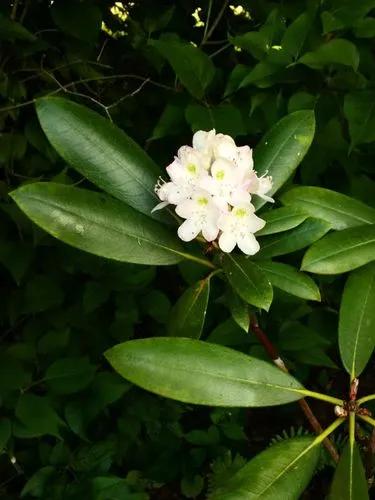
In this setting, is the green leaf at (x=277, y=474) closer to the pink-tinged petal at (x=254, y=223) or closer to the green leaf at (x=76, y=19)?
the pink-tinged petal at (x=254, y=223)

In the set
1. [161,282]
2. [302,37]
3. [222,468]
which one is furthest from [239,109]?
[222,468]

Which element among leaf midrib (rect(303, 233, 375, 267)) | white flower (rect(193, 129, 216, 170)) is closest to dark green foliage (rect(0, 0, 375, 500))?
leaf midrib (rect(303, 233, 375, 267))

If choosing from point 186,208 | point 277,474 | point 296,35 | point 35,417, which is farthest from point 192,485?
point 296,35

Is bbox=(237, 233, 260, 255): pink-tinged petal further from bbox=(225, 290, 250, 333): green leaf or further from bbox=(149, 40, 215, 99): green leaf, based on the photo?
bbox=(149, 40, 215, 99): green leaf

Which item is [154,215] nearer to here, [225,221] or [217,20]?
[225,221]

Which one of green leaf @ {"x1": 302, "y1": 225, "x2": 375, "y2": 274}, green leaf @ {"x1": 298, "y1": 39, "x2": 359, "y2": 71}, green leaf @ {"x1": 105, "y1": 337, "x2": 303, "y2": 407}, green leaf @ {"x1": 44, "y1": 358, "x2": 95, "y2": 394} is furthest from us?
green leaf @ {"x1": 44, "y1": 358, "x2": 95, "y2": 394}

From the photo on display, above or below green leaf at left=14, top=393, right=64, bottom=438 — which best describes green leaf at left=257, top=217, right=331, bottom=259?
above

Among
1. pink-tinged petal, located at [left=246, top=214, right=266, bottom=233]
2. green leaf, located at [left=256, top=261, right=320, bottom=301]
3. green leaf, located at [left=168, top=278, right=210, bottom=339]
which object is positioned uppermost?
pink-tinged petal, located at [left=246, top=214, right=266, bottom=233]
